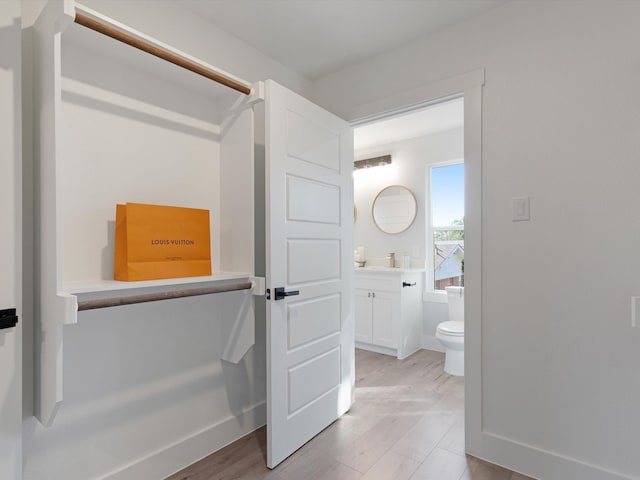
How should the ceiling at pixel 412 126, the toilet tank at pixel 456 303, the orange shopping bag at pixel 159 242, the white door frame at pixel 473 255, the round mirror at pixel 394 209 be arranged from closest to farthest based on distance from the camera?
the orange shopping bag at pixel 159 242, the white door frame at pixel 473 255, the ceiling at pixel 412 126, the toilet tank at pixel 456 303, the round mirror at pixel 394 209

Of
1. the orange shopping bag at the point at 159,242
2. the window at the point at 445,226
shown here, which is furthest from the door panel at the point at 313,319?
the window at the point at 445,226

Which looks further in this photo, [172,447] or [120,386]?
[172,447]

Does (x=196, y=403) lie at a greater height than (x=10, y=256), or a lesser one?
lesser

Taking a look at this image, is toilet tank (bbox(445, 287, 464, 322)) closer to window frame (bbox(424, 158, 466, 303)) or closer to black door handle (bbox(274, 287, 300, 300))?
window frame (bbox(424, 158, 466, 303))

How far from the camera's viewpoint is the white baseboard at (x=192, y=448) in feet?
5.35

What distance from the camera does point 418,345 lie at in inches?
152

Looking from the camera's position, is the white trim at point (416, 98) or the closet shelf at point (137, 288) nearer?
the closet shelf at point (137, 288)

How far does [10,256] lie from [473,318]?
211 cm

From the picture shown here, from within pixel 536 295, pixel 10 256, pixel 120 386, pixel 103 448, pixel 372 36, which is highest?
pixel 372 36

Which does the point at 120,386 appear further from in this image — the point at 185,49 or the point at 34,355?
the point at 185,49

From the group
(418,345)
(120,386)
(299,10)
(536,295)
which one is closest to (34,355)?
(120,386)

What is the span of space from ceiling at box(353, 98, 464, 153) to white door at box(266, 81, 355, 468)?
3.76 feet

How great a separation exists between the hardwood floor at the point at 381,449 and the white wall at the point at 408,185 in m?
1.40

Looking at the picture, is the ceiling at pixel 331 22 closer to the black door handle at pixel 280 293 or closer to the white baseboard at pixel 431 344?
the black door handle at pixel 280 293
